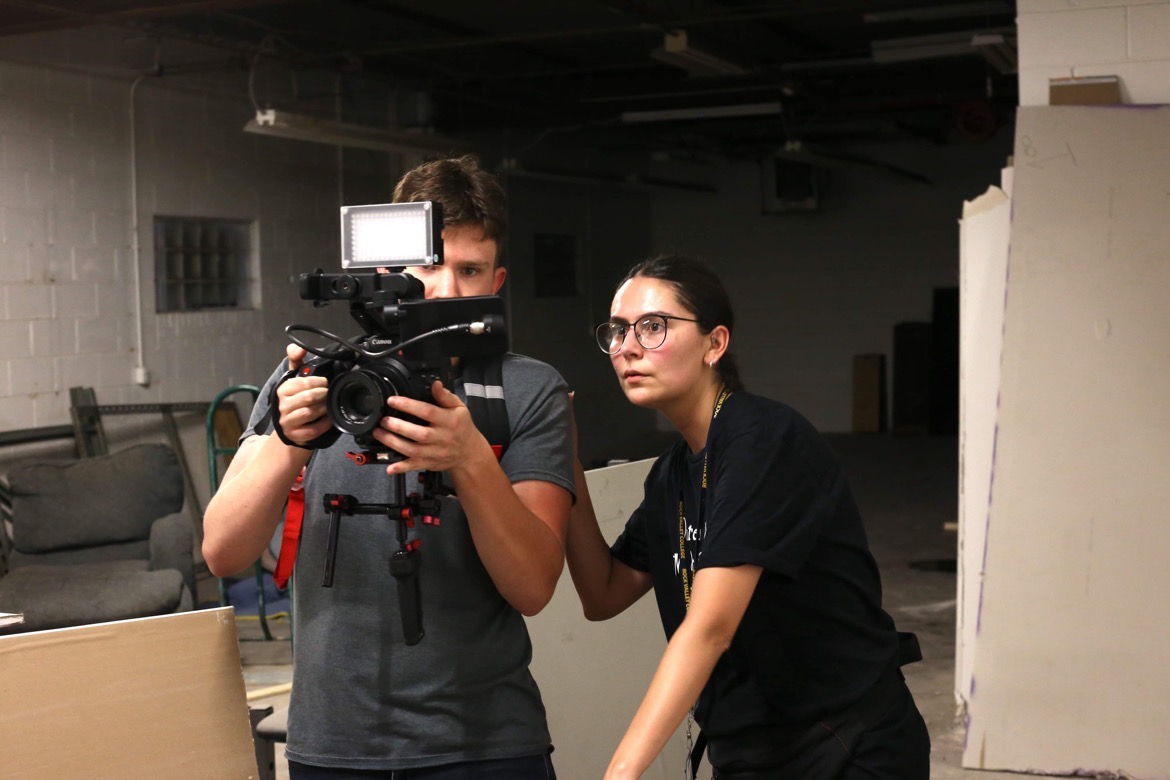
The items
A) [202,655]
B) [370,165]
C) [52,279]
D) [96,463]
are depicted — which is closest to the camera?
[202,655]

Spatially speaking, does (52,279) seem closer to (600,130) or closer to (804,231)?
(600,130)

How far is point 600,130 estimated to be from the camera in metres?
10.4

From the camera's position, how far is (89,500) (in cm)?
481

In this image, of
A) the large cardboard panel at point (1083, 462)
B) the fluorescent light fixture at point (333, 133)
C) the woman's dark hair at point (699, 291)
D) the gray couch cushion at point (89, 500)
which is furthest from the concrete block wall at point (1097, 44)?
the gray couch cushion at point (89, 500)

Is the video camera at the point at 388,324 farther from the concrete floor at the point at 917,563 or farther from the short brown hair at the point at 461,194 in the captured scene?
the concrete floor at the point at 917,563

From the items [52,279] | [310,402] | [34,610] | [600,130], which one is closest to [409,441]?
[310,402]

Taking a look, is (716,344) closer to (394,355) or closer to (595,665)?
(394,355)

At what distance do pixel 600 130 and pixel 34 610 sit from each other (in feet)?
23.7

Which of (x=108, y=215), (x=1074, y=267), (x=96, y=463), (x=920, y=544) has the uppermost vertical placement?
(x=108, y=215)

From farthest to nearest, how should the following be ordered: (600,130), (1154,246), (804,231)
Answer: (804,231), (600,130), (1154,246)

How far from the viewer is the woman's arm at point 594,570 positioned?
150 centimetres

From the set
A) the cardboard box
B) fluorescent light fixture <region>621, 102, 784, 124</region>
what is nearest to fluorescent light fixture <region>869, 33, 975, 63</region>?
fluorescent light fixture <region>621, 102, 784, 124</region>

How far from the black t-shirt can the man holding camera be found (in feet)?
0.68

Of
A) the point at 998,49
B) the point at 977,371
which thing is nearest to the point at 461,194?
the point at 977,371
